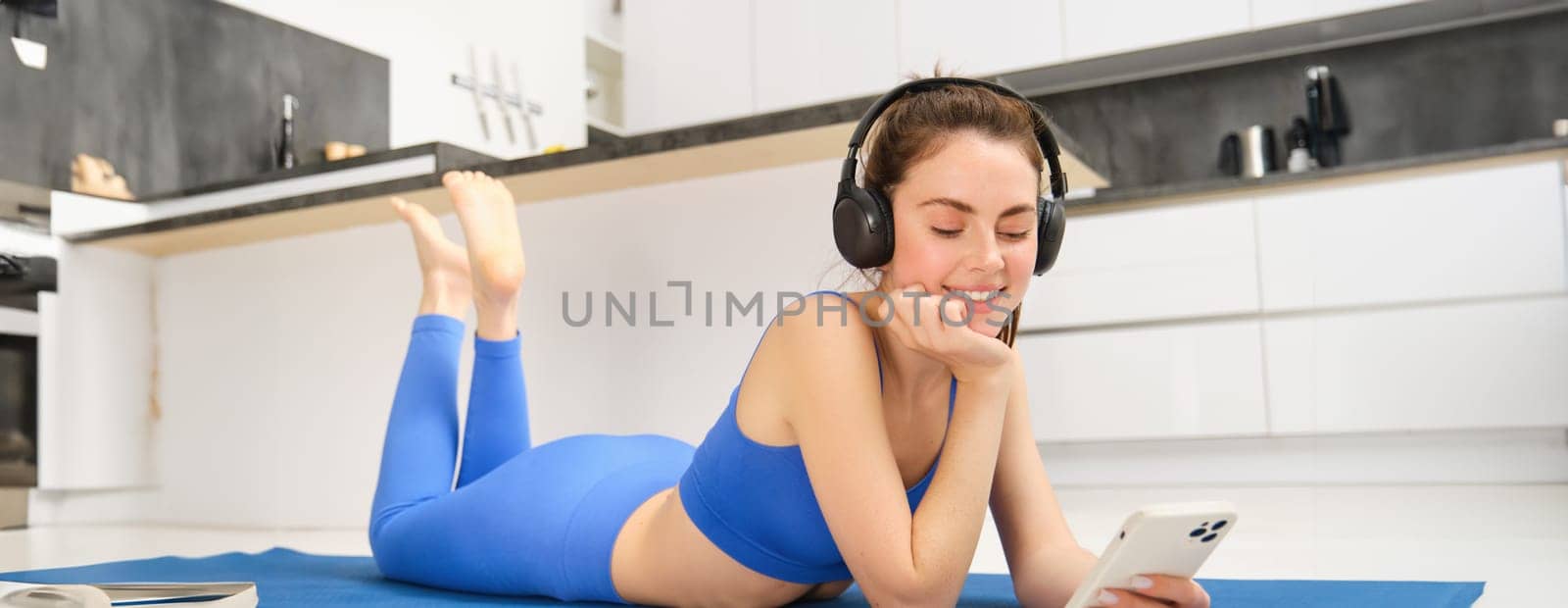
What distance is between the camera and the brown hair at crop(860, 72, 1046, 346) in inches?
42.0

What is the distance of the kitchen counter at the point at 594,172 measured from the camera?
91.8 inches

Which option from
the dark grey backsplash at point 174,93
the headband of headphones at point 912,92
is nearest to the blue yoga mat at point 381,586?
the headband of headphones at point 912,92

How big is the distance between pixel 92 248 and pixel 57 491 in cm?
68

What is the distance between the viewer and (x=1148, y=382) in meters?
3.60

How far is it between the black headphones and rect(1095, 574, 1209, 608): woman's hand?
1.00 feet

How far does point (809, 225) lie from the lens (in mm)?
2502

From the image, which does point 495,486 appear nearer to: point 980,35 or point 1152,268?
point 1152,268

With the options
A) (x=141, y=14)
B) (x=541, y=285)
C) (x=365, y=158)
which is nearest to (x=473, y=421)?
(x=541, y=285)

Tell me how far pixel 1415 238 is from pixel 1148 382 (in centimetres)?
80

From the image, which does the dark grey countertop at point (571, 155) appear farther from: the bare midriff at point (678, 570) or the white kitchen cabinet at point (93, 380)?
the bare midriff at point (678, 570)

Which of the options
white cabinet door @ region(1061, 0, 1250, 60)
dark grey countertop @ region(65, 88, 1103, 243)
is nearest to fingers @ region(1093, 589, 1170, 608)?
dark grey countertop @ region(65, 88, 1103, 243)

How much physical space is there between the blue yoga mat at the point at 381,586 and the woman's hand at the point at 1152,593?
0.95ft

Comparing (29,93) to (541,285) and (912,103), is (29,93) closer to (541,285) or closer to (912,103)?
(541,285)

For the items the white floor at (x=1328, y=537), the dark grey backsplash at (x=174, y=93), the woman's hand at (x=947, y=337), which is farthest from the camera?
the dark grey backsplash at (x=174, y=93)
